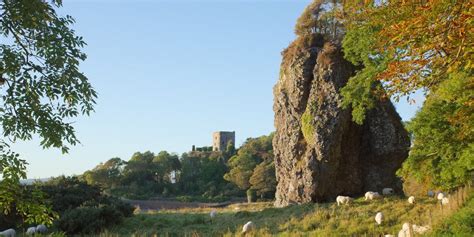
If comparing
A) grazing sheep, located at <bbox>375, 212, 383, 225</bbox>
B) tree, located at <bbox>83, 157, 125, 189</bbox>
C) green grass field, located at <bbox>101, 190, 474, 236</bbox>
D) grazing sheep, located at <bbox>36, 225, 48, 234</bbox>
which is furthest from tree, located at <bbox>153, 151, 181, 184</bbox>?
grazing sheep, located at <bbox>375, 212, 383, 225</bbox>

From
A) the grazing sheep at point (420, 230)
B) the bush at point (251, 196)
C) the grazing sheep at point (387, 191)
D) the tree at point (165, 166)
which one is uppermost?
the tree at point (165, 166)

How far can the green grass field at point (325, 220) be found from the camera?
546 inches

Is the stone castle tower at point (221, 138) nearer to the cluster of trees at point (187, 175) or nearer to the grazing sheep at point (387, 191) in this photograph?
the cluster of trees at point (187, 175)

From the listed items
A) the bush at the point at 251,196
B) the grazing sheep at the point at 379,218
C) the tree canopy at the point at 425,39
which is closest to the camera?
the tree canopy at the point at 425,39

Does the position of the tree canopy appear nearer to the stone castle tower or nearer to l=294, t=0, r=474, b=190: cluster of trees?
l=294, t=0, r=474, b=190: cluster of trees

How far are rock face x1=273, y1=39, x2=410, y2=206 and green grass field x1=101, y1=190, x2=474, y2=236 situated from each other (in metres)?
2.11

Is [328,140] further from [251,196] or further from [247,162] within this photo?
[247,162]

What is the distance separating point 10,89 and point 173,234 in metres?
10.9

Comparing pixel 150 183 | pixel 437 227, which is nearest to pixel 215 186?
pixel 150 183

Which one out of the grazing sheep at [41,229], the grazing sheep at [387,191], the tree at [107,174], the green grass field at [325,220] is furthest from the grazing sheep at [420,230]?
the tree at [107,174]

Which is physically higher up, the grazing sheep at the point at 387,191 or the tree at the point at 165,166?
the tree at the point at 165,166

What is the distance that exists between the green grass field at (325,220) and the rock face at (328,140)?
6.92 feet

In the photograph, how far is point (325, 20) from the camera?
81.3 ft

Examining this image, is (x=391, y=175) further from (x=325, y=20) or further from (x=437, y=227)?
(x=437, y=227)
